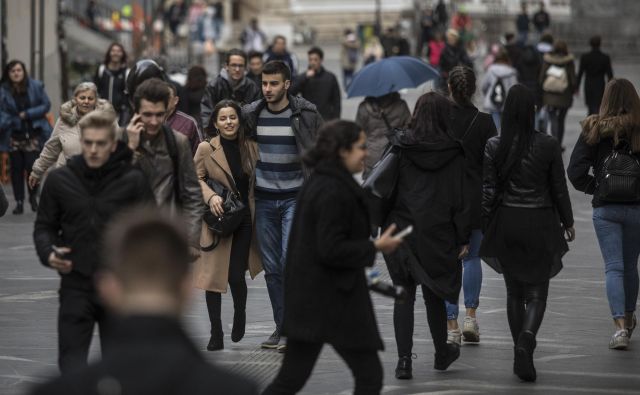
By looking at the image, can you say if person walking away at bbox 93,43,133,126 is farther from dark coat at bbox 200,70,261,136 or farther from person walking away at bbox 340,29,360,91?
person walking away at bbox 340,29,360,91

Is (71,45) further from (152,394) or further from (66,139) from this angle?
(152,394)

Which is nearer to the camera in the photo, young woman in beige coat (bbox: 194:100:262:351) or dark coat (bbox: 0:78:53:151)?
young woman in beige coat (bbox: 194:100:262:351)

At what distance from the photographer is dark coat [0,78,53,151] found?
58.9 feet

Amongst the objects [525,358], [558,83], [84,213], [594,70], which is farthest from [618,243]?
[594,70]

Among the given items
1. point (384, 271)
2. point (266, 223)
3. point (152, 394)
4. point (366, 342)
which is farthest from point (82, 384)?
point (384, 271)

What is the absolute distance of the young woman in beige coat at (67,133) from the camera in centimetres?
894

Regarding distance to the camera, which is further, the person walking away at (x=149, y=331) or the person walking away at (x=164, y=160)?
the person walking away at (x=164, y=160)

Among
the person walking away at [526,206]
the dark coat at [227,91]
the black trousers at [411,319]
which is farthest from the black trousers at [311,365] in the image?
the dark coat at [227,91]

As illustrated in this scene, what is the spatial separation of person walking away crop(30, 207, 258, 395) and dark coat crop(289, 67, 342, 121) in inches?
622

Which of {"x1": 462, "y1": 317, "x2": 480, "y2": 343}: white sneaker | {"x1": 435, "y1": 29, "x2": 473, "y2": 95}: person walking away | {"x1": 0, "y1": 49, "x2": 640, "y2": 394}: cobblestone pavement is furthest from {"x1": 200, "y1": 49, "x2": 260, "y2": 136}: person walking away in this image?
{"x1": 435, "y1": 29, "x2": 473, "y2": 95}: person walking away

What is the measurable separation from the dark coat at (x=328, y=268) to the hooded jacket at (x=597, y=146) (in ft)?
11.0

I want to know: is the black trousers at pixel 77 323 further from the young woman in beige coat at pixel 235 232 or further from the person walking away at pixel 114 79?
the person walking away at pixel 114 79

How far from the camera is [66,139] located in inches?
354

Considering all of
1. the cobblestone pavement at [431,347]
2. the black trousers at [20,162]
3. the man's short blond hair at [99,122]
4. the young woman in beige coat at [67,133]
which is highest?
the man's short blond hair at [99,122]
